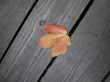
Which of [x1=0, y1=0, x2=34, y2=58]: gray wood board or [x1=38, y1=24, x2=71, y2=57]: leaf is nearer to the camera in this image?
[x1=38, y1=24, x2=71, y2=57]: leaf

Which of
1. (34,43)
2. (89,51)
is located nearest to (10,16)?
(34,43)

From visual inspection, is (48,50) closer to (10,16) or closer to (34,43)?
(34,43)

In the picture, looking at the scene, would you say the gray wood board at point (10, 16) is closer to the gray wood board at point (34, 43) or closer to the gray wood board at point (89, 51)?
the gray wood board at point (34, 43)

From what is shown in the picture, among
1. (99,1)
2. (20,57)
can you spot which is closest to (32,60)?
(20,57)

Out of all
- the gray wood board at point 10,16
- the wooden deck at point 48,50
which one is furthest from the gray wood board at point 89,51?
the gray wood board at point 10,16

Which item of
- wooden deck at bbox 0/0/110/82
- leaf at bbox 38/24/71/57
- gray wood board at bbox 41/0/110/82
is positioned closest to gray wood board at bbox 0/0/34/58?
wooden deck at bbox 0/0/110/82

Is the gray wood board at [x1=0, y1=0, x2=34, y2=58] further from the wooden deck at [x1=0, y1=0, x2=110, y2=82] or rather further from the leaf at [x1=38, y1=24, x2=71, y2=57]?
the leaf at [x1=38, y1=24, x2=71, y2=57]

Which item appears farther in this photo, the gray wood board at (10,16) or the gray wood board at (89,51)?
the gray wood board at (10,16)
